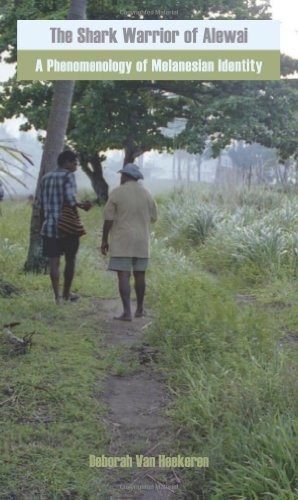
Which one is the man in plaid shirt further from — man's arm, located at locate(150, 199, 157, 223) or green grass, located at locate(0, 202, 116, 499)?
man's arm, located at locate(150, 199, 157, 223)

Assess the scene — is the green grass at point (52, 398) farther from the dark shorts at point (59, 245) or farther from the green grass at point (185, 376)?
the dark shorts at point (59, 245)

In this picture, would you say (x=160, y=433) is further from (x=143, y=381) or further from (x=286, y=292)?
(x=286, y=292)

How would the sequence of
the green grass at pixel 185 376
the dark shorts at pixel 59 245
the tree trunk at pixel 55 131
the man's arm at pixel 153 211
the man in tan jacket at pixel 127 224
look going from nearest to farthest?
the green grass at pixel 185 376 < the man in tan jacket at pixel 127 224 < the man's arm at pixel 153 211 < the dark shorts at pixel 59 245 < the tree trunk at pixel 55 131

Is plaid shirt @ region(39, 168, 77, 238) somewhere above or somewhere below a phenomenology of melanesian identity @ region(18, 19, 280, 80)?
below

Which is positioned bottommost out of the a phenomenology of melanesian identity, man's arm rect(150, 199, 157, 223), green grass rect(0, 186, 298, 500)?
green grass rect(0, 186, 298, 500)

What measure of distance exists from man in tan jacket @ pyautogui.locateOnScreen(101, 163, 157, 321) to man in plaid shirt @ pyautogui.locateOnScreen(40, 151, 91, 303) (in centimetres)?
35

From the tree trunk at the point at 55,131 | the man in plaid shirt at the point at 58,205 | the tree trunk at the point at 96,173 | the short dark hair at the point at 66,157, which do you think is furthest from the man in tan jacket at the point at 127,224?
the tree trunk at the point at 96,173

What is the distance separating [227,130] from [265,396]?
1184 cm

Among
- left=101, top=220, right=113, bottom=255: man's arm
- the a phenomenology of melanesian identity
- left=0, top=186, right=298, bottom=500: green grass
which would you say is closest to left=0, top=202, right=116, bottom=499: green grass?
left=0, top=186, right=298, bottom=500: green grass

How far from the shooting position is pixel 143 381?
483 cm

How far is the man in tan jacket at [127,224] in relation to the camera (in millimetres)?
6441

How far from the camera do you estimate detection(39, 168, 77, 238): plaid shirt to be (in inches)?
263

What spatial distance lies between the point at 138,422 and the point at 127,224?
275 centimetres

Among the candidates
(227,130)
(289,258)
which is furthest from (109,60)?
(227,130)
